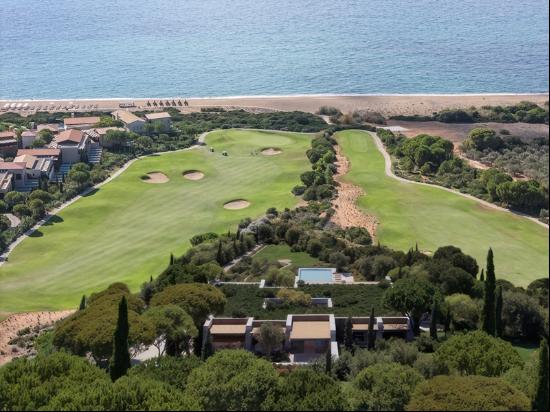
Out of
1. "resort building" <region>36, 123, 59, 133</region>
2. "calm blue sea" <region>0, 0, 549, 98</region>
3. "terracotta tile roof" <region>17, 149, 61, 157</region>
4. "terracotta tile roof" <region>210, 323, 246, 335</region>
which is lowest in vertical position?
"terracotta tile roof" <region>210, 323, 246, 335</region>

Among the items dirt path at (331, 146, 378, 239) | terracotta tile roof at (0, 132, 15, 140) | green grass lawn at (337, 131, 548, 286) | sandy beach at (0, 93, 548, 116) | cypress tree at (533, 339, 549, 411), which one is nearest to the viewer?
cypress tree at (533, 339, 549, 411)

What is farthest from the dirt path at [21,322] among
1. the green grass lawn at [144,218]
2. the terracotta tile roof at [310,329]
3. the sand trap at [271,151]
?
the sand trap at [271,151]

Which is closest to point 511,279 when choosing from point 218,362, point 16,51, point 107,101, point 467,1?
point 218,362

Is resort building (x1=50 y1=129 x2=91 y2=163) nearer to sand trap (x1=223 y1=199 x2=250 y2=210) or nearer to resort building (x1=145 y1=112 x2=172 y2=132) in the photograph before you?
resort building (x1=145 y1=112 x2=172 y2=132)

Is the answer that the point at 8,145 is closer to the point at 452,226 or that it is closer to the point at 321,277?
the point at 321,277

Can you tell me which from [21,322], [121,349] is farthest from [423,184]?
[121,349]

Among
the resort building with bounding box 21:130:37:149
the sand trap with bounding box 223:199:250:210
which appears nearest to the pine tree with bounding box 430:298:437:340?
the sand trap with bounding box 223:199:250:210

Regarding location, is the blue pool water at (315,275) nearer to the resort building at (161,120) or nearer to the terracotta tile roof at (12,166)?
the terracotta tile roof at (12,166)
